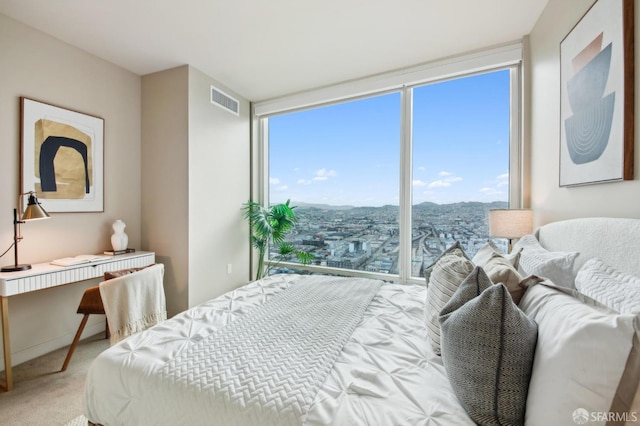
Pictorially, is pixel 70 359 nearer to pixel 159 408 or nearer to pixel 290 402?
pixel 159 408

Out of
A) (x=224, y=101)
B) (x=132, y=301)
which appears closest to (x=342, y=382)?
(x=132, y=301)

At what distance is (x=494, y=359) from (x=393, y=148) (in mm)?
2729

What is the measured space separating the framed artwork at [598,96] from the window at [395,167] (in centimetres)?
Result: 100

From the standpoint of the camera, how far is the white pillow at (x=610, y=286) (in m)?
0.81

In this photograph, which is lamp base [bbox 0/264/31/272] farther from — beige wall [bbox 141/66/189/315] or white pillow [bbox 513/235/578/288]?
white pillow [bbox 513/235/578/288]

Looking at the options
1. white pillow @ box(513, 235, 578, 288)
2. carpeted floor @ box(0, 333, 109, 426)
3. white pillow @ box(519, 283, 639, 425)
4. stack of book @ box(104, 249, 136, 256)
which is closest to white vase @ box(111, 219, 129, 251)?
stack of book @ box(104, 249, 136, 256)

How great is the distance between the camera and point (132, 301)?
2020 millimetres

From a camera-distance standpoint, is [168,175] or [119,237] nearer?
[119,237]

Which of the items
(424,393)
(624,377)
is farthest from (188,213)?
(624,377)

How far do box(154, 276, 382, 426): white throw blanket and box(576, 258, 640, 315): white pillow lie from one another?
0.96 meters

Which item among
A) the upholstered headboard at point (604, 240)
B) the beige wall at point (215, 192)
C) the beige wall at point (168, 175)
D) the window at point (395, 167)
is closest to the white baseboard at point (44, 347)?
the beige wall at point (168, 175)

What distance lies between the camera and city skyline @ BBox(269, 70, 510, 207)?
2.80 meters

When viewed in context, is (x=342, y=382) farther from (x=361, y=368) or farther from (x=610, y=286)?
(x=610, y=286)

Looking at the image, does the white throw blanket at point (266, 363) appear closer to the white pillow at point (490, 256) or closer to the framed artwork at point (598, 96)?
the white pillow at point (490, 256)
